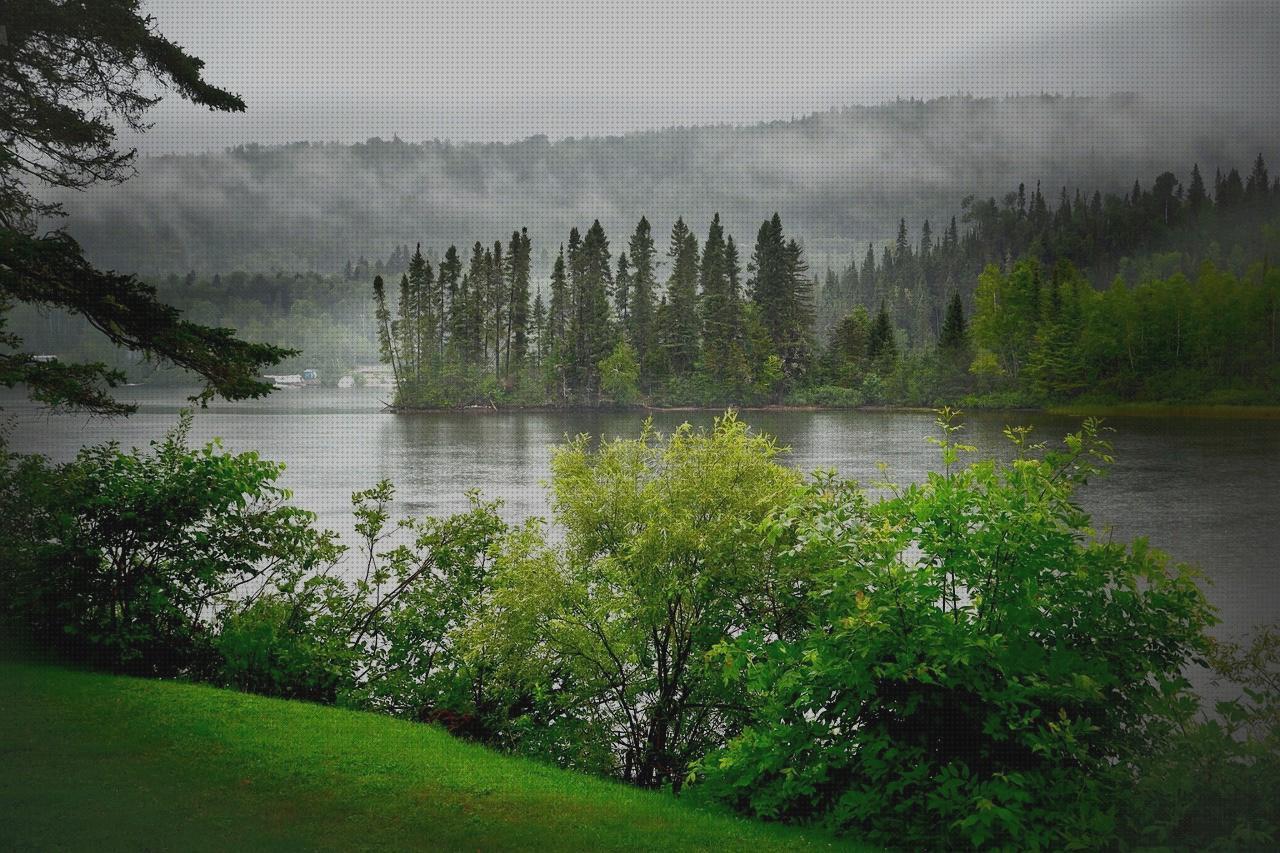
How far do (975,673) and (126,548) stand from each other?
798 cm

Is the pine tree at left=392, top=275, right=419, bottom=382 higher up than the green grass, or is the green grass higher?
the pine tree at left=392, top=275, right=419, bottom=382

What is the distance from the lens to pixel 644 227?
1780 inches

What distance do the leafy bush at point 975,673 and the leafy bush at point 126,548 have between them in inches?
225

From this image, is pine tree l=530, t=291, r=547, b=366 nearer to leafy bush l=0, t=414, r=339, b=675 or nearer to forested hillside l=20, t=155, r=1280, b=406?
forested hillside l=20, t=155, r=1280, b=406

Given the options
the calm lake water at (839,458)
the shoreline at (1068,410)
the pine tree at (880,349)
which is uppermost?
the pine tree at (880,349)

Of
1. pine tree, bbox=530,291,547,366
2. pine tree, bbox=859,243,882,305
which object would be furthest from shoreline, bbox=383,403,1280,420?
pine tree, bbox=859,243,882,305

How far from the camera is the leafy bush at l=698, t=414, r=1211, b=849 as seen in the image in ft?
18.3

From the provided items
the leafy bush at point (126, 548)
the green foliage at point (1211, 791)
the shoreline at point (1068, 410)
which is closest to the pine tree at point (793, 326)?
the shoreline at point (1068, 410)

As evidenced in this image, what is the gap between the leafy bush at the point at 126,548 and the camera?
8.23 m

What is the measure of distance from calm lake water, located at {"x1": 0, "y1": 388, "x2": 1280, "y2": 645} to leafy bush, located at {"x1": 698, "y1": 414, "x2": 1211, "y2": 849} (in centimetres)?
422

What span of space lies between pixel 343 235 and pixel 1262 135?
9110 cm

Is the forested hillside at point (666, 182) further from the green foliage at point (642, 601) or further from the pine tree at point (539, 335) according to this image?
the pine tree at point (539, 335)

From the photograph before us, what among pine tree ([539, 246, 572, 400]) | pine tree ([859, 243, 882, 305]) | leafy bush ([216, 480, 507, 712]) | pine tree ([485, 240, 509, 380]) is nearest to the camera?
leafy bush ([216, 480, 507, 712])

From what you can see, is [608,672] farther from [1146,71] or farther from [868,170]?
[868,170]
